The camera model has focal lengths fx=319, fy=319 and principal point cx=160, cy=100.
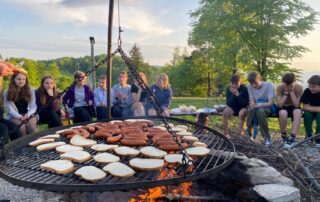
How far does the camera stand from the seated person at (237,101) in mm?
6660

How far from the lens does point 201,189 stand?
3.98 meters

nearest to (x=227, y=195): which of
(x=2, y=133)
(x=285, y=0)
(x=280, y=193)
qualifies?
(x=280, y=193)

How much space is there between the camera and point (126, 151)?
3012 millimetres

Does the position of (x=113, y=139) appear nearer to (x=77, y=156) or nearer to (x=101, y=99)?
(x=77, y=156)

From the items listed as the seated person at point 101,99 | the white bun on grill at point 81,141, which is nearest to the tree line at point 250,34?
the seated person at point 101,99

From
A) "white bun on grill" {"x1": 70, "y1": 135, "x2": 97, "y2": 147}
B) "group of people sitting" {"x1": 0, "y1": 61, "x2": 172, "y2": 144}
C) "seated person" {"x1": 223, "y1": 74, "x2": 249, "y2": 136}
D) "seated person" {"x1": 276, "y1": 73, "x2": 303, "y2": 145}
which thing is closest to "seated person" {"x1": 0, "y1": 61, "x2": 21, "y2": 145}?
"group of people sitting" {"x1": 0, "y1": 61, "x2": 172, "y2": 144}

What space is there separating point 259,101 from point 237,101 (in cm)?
47

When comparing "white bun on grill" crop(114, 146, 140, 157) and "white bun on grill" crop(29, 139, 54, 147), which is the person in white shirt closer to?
"white bun on grill" crop(29, 139, 54, 147)

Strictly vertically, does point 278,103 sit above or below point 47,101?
below

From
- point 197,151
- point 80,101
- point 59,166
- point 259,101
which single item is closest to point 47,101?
point 80,101

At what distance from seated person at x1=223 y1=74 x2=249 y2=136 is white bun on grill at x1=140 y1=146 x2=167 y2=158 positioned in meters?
3.86

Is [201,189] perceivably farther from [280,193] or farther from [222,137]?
[280,193]

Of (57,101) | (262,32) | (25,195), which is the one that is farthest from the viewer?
(262,32)

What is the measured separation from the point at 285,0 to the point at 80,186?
19931 millimetres
